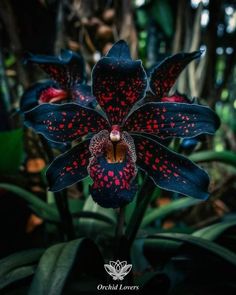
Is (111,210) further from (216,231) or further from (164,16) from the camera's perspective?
(164,16)

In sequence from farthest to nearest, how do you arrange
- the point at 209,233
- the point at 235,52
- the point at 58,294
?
the point at 235,52 → the point at 209,233 → the point at 58,294

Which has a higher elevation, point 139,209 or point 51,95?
point 51,95

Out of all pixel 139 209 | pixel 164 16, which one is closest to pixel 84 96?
pixel 139 209

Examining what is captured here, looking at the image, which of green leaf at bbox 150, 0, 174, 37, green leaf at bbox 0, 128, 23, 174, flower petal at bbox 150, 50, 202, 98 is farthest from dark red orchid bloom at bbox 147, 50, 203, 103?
green leaf at bbox 150, 0, 174, 37

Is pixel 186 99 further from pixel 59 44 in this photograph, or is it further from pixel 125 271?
pixel 59 44

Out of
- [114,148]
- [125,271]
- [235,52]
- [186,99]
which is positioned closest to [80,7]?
[235,52]

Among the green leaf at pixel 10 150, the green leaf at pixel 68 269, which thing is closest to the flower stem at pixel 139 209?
the green leaf at pixel 68 269
